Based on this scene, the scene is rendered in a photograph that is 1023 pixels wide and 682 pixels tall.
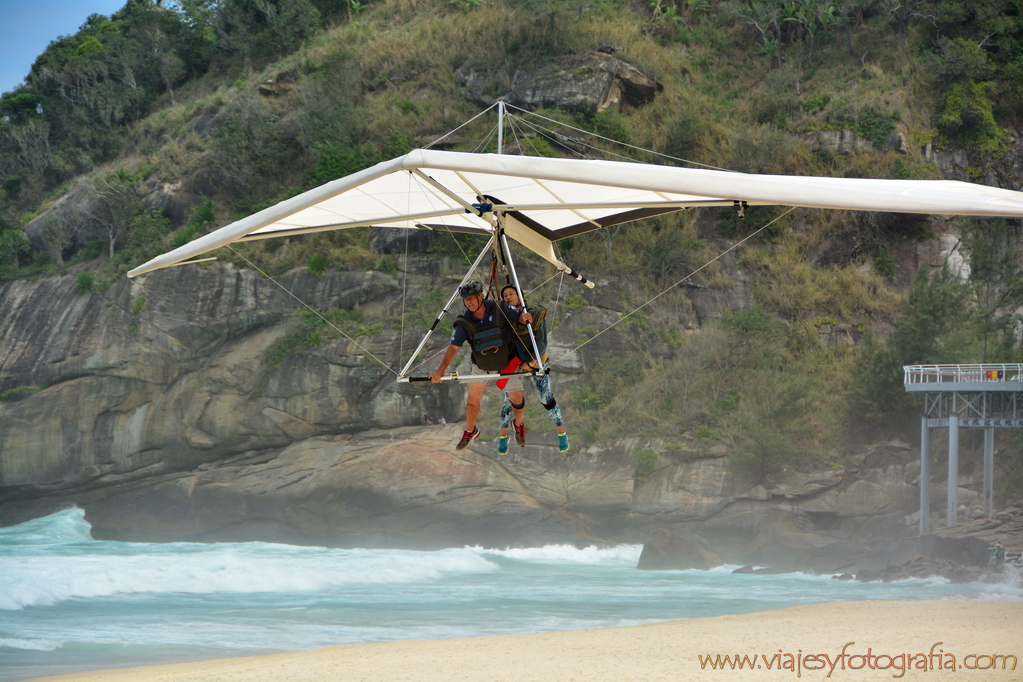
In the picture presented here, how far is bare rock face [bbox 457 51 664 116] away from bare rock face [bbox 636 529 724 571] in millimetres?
17046

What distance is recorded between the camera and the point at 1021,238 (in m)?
33.1

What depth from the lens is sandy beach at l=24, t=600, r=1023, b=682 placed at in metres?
12.9

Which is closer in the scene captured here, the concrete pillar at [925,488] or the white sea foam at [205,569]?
the concrete pillar at [925,488]

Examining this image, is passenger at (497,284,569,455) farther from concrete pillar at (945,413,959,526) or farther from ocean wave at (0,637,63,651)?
concrete pillar at (945,413,959,526)

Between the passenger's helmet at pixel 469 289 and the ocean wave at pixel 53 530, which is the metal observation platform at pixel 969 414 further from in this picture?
the ocean wave at pixel 53 530

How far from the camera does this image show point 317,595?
2345 cm

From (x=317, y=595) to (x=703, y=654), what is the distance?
1233 cm

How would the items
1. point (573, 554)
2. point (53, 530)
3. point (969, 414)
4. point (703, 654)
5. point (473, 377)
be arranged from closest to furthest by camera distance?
1. point (473, 377)
2. point (703, 654)
3. point (969, 414)
4. point (573, 554)
5. point (53, 530)

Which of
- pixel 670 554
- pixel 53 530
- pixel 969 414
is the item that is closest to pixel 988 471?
pixel 969 414

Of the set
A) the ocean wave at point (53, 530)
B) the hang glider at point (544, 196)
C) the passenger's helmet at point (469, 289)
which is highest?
the hang glider at point (544, 196)

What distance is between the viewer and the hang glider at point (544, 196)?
866 centimetres

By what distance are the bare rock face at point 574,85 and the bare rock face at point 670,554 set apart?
17046 millimetres

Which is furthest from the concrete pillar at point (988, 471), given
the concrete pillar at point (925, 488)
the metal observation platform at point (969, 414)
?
the concrete pillar at point (925, 488)

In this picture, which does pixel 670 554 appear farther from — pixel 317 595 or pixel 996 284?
pixel 996 284
